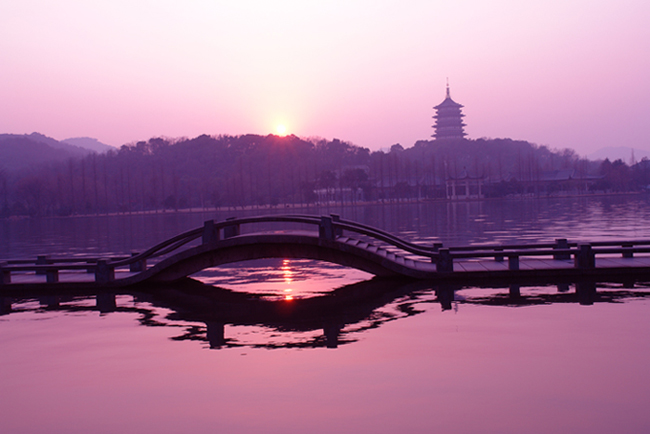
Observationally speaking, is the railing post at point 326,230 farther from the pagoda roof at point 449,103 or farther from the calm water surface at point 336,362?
the pagoda roof at point 449,103

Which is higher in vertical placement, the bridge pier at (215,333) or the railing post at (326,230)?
the railing post at (326,230)

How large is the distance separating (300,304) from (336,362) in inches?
166

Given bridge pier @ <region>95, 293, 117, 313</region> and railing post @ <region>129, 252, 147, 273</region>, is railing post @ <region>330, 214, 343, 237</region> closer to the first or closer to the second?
railing post @ <region>129, 252, 147, 273</region>

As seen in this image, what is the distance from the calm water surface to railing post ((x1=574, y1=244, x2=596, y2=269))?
3.04 feet

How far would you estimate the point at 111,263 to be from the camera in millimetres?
13812

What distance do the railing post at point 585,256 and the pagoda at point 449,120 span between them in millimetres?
168749

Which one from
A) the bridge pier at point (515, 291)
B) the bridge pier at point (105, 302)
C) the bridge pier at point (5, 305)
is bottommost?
the bridge pier at point (515, 291)

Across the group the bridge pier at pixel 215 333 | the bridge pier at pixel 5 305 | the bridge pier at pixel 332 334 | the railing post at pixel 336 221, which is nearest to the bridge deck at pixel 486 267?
the bridge pier at pixel 5 305

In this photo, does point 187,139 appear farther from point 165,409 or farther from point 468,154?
point 165,409

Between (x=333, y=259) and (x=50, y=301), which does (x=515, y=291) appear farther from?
(x=50, y=301)

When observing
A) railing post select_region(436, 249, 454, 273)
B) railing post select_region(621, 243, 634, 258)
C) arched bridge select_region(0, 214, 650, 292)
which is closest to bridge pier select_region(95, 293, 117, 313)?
arched bridge select_region(0, 214, 650, 292)

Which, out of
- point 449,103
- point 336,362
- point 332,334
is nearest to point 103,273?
point 332,334

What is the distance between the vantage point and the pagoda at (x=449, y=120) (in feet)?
577

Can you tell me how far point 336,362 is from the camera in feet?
23.9
